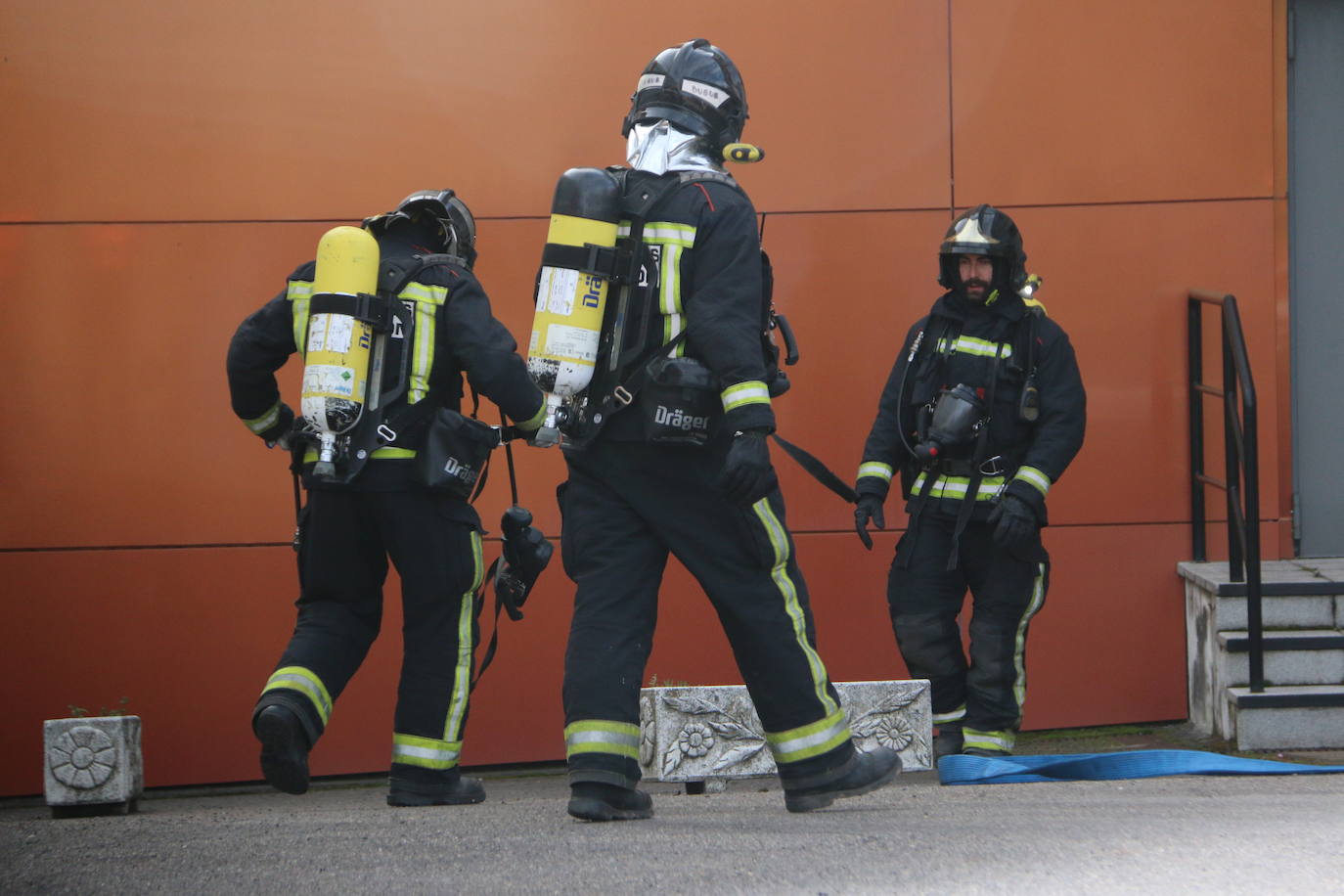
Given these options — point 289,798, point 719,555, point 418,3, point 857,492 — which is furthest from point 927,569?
point 418,3

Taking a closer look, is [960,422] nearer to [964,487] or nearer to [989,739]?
[964,487]

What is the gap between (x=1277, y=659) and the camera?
20.7 ft

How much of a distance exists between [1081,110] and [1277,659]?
236 centimetres

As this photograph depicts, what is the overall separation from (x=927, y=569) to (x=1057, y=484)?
1.16 m

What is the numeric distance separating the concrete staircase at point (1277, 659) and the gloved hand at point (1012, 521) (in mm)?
1090

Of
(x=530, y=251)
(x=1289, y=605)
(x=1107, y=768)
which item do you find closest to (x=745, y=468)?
(x=1107, y=768)

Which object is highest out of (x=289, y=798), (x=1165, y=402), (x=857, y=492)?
(x=1165, y=402)

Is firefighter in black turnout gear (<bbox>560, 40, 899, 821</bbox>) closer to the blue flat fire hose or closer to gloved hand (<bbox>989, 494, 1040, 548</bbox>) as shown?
the blue flat fire hose

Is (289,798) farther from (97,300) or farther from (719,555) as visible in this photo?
(719,555)

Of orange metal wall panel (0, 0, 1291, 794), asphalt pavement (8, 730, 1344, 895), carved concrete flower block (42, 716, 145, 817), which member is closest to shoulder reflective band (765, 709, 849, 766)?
asphalt pavement (8, 730, 1344, 895)

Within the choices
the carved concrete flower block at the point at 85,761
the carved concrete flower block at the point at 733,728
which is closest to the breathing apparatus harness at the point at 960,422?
the carved concrete flower block at the point at 733,728

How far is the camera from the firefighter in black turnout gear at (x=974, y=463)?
5.93 m

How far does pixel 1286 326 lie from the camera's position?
7.00 meters

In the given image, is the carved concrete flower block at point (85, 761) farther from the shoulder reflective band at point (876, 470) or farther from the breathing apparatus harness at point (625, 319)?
the shoulder reflective band at point (876, 470)
